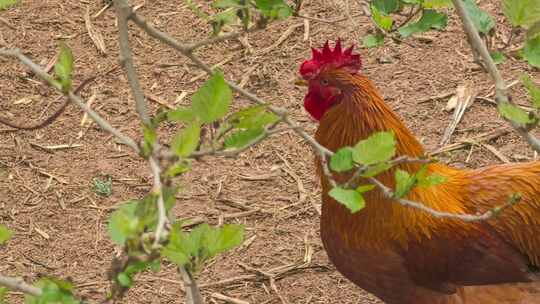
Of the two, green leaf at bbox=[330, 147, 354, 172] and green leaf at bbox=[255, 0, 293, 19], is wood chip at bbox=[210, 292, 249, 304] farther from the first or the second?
green leaf at bbox=[330, 147, 354, 172]

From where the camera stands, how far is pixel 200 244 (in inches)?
66.4

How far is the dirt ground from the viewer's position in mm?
4262

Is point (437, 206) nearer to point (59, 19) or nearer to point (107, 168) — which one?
point (107, 168)

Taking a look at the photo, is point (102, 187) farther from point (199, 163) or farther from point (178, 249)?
point (178, 249)

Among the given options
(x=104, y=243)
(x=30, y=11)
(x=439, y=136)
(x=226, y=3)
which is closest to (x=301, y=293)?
(x=104, y=243)

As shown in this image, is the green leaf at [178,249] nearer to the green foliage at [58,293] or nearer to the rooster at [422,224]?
the green foliage at [58,293]

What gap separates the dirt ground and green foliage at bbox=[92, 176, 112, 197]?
0.03 meters

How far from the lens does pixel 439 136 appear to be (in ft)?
16.1

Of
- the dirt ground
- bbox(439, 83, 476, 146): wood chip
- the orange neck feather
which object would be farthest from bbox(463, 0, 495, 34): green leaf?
bbox(439, 83, 476, 146): wood chip

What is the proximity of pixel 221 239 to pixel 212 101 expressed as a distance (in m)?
0.29

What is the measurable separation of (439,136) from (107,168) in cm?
184

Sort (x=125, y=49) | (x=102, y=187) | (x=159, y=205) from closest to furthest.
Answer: (x=159, y=205) → (x=125, y=49) → (x=102, y=187)

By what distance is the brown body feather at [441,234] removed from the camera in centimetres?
333

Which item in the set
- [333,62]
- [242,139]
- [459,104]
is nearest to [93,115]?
[242,139]
